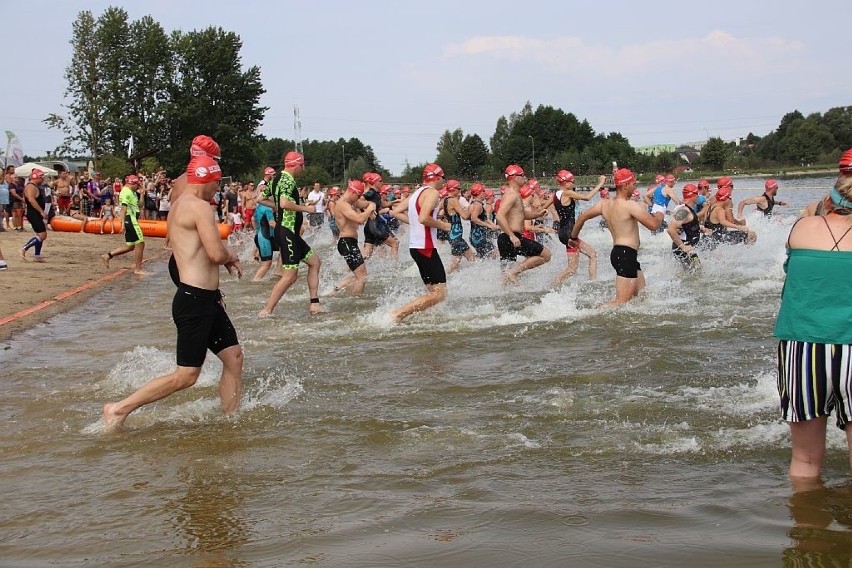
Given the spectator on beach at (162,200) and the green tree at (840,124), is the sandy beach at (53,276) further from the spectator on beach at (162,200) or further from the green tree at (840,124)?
the green tree at (840,124)

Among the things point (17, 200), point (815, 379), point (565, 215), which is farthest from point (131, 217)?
point (815, 379)

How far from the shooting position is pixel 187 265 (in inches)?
202

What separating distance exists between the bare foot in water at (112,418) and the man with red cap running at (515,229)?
6.83 metres

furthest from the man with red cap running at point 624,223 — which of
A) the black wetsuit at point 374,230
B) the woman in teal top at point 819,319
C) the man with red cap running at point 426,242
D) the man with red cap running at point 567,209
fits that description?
the black wetsuit at point 374,230

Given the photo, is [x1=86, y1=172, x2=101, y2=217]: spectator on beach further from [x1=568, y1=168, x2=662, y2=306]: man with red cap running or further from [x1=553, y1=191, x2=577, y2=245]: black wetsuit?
[x1=568, y1=168, x2=662, y2=306]: man with red cap running

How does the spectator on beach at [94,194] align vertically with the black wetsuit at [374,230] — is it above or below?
above

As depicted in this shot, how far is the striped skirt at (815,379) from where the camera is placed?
140 inches

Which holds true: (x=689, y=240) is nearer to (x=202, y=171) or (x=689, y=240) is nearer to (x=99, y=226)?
(x=202, y=171)

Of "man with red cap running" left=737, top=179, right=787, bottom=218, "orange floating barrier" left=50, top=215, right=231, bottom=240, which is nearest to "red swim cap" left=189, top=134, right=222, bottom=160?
"man with red cap running" left=737, top=179, right=787, bottom=218

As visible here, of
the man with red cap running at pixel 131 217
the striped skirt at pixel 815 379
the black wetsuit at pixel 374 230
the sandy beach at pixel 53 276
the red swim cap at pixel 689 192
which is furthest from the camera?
the black wetsuit at pixel 374 230

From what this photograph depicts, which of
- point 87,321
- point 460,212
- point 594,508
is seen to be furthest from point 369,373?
point 460,212

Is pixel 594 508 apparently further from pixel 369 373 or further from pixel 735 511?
pixel 369 373

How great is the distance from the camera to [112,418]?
17.4 feet

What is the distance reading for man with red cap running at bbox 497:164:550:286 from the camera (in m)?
11.4
